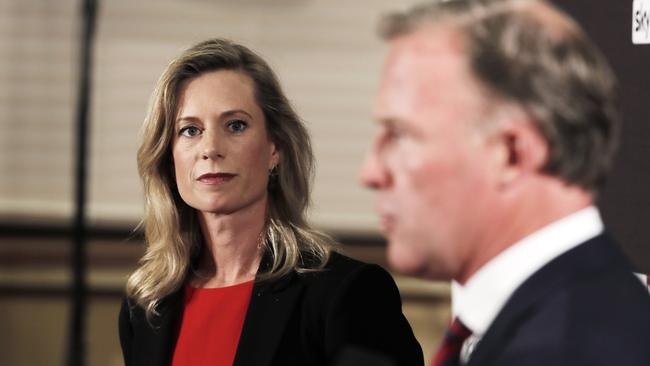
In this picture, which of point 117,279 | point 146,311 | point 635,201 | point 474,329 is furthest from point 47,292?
point 474,329

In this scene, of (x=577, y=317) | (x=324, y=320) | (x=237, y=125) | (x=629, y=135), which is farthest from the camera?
(x=237, y=125)

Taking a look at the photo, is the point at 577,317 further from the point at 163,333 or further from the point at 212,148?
the point at 163,333

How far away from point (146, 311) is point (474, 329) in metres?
1.53

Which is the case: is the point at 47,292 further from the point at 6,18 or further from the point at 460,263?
the point at 460,263

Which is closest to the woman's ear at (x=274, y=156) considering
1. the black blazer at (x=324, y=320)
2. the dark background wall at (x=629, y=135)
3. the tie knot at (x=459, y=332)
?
the black blazer at (x=324, y=320)

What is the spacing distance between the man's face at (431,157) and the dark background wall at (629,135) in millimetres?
1034

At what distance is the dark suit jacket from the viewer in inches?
35.4

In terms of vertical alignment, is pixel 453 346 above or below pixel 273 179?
above

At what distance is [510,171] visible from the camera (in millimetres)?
966

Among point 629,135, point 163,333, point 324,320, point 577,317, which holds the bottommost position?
point 163,333

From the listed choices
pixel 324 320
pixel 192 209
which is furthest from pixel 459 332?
pixel 192 209

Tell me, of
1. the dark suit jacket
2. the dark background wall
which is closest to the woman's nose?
the dark background wall

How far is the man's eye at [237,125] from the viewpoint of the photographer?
2.36m

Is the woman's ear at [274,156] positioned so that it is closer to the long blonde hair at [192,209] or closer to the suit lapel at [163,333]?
the long blonde hair at [192,209]
